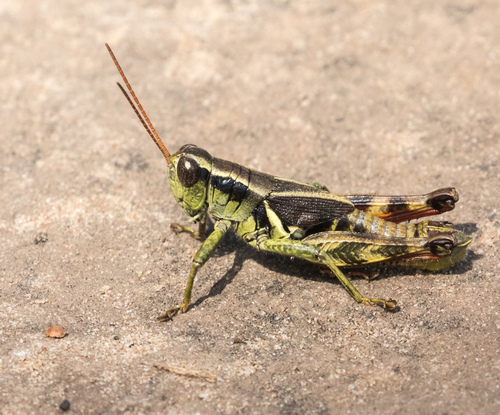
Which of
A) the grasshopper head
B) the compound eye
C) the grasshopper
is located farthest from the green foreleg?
the compound eye

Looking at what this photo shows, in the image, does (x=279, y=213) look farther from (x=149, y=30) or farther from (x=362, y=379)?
(x=149, y=30)

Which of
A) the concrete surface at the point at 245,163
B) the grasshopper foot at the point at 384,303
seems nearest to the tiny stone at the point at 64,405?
the concrete surface at the point at 245,163

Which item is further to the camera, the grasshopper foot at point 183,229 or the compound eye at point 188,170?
the grasshopper foot at point 183,229

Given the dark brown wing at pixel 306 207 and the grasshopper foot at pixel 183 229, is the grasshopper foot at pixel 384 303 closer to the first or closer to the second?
the dark brown wing at pixel 306 207

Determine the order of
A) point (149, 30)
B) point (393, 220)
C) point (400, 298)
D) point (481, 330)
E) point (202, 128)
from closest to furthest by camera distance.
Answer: point (481, 330) < point (400, 298) < point (393, 220) < point (202, 128) < point (149, 30)

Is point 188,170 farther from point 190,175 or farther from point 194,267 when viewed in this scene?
point 194,267

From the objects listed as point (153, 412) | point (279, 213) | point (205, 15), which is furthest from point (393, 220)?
point (205, 15)

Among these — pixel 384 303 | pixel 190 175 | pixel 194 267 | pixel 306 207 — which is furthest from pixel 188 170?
pixel 384 303
